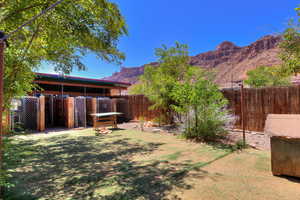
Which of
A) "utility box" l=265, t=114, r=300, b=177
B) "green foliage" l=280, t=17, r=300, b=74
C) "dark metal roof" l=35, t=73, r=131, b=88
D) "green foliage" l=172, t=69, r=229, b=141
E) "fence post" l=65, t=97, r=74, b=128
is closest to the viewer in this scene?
"utility box" l=265, t=114, r=300, b=177

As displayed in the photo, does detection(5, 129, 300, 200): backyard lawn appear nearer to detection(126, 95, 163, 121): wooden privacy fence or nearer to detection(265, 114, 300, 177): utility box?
detection(265, 114, 300, 177): utility box

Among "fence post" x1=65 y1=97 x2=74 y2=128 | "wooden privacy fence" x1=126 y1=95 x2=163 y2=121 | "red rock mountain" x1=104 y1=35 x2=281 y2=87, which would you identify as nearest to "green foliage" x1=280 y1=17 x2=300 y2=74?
"wooden privacy fence" x1=126 y1=95 x2=163 y2=121

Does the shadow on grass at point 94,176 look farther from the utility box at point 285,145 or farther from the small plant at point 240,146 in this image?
the small plant at point 240,146

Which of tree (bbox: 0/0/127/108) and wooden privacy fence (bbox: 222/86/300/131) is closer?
tree (bbox: 0/0/127/108)

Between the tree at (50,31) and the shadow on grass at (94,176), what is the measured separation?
1.34 m

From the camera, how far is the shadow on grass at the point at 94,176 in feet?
7.45

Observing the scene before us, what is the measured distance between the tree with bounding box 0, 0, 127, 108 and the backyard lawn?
3.79ft

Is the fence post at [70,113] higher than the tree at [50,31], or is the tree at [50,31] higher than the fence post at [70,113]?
the tree at [50,31]

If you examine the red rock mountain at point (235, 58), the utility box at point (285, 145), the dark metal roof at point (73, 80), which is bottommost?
the utility box at point (285, 145)

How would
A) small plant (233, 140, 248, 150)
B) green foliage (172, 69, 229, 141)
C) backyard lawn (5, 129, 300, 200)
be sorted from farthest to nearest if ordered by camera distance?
green foliage (172, 69, 229, 141) < small plant (233, 140, 248, 150) < backyard lawn (5, 129, 300, 200)

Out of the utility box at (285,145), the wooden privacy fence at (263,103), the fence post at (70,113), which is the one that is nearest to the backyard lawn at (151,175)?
the utility box at (285,145)

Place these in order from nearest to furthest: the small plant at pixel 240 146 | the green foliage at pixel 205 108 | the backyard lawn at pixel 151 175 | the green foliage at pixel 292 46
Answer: the backyard lawn at pixel 151 175 < the small plant at pixel 240 146 < the green foliage at pixel 205 108 < the green foliage at pixel 292 46

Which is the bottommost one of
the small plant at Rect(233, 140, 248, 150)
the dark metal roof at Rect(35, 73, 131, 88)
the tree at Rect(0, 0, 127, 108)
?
the small plant at Rect(233, 140, 248, 150)

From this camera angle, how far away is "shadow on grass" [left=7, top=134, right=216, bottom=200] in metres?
2.27
